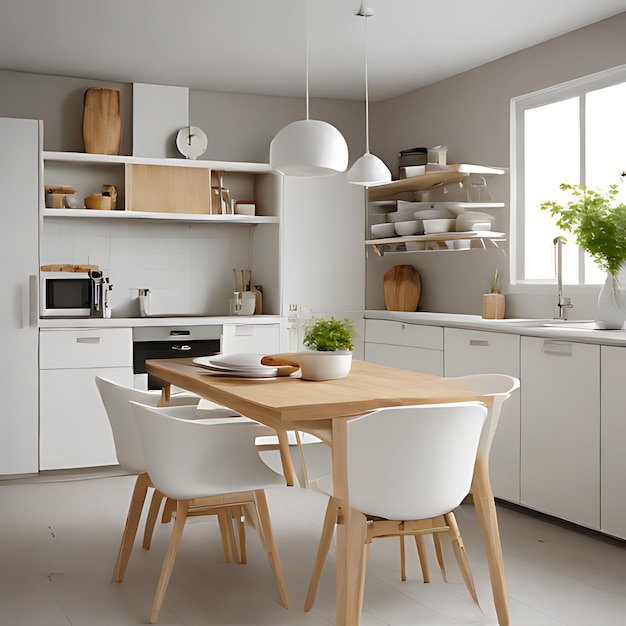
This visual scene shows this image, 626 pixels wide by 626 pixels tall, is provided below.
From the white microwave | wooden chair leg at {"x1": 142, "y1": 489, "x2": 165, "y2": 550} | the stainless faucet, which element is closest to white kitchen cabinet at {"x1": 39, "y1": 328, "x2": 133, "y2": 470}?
the white microwave

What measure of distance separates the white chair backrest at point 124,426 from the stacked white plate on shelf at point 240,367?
0.37 m

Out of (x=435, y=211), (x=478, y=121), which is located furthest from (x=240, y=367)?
(x=478, y=121)

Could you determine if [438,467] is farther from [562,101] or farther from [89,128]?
[89,128]

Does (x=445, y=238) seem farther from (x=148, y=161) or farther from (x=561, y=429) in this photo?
(x=148, y=161)

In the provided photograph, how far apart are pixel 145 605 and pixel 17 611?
1.48ft

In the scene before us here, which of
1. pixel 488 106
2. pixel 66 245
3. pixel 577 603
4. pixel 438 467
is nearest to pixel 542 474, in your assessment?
pixel 577 603

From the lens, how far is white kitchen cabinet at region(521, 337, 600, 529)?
3662mm

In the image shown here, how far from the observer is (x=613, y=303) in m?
3.83

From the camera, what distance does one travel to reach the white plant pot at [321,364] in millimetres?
3132

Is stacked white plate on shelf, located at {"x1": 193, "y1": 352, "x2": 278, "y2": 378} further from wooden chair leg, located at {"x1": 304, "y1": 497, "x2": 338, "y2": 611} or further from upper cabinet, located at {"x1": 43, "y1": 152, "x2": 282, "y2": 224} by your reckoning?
upper cabinet, located at {"x1": 43, "y1": 152, "x2": 282, "y2": 224}

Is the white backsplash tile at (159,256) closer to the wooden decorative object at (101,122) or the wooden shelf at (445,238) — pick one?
the wooden decorative object at (101,122)

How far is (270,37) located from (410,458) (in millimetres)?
3002

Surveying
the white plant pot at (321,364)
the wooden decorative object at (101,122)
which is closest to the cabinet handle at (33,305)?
the wooden decorative object at (101,122)

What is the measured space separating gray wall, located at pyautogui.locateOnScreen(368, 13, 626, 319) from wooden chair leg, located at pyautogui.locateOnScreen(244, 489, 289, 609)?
2.25m
